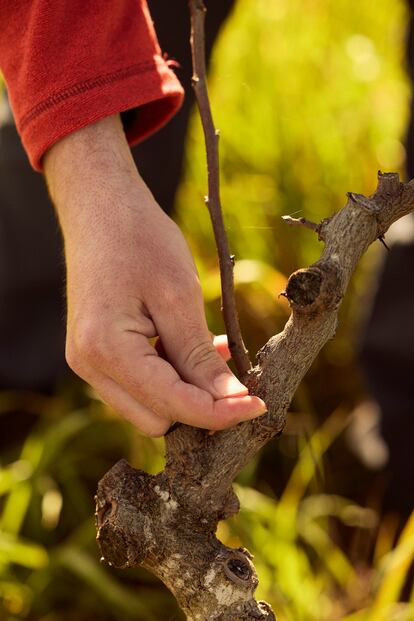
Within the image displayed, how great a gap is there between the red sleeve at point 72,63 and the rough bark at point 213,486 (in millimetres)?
296

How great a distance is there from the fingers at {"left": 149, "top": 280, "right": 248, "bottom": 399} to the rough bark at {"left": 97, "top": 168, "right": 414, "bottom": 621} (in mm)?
64

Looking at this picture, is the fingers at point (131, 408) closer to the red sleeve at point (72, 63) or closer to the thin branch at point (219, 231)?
the thin branch at point (219, 231)

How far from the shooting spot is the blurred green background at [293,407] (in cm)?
160

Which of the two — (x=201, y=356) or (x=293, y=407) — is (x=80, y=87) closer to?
(x=201, y=356)

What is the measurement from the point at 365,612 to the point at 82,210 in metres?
1.00

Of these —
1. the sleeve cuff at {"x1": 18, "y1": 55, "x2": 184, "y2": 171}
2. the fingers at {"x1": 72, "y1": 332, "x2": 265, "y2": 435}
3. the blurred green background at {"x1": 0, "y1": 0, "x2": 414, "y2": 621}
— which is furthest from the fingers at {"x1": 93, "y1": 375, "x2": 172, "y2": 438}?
the blurred green background at {"x1": 0, "y1": 0, "x2": 414, "y2": 621}

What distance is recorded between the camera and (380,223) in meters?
0.83

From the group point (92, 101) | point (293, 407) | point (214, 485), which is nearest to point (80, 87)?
point (92, 101)

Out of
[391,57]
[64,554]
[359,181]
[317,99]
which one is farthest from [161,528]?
[391,57]

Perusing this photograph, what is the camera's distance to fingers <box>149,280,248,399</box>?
820 millimetres

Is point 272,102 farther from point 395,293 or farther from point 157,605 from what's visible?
point 157,605

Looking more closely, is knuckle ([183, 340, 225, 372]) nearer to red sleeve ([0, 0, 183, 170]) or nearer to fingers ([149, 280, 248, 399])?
fingers ([149, 280, 248, 399])

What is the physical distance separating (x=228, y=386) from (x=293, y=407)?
4.58 ft

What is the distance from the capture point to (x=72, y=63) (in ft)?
3.03
